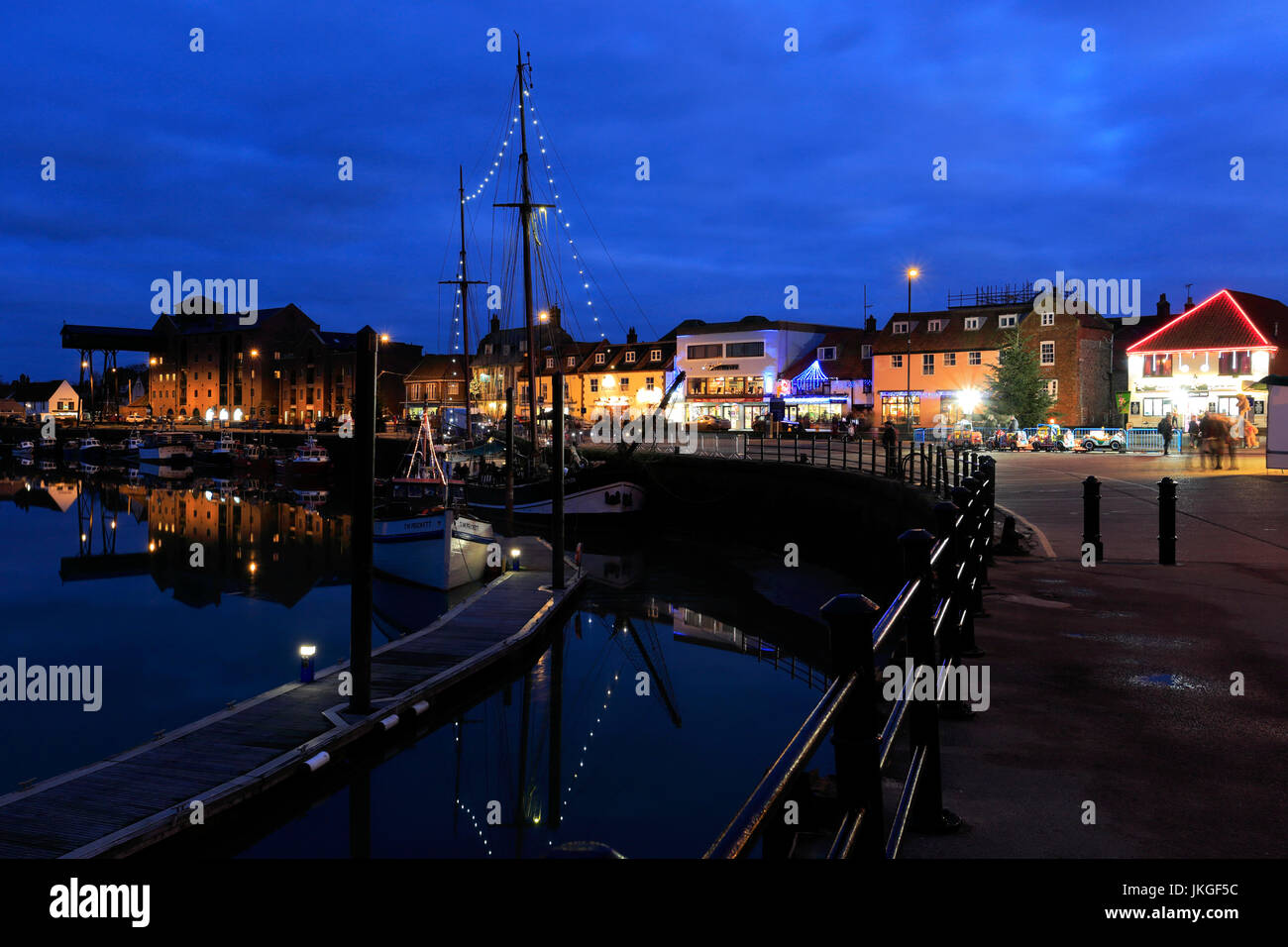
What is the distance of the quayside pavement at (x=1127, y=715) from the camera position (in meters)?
4.18

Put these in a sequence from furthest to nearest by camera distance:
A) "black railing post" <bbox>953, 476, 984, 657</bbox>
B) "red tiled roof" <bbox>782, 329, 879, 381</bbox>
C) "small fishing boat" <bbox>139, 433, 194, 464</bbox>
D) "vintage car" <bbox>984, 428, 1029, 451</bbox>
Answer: "small fishing boat" <bbox>139, 433, 194, 464</bbox>, "red tiled roof" <bbox>782, 329, 879, 381</bbox>, "vintage car" <bbox>984, 428, 1029, 451</bbox>, "black railing post" <bbox>953, 476, 984, 657</bbox>

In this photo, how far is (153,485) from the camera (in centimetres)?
6975

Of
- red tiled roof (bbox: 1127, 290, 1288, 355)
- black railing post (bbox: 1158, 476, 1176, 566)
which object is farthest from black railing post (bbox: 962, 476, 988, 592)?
red tiled roof (bbox: 1127, 290, 1288, 355)

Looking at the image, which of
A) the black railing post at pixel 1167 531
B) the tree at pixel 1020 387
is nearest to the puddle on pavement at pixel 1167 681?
the black railing post at pixel 1167 531

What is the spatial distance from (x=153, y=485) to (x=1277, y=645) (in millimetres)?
74531

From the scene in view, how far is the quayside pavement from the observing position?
13.7ft

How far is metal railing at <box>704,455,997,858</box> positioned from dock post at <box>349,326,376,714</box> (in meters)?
8.78

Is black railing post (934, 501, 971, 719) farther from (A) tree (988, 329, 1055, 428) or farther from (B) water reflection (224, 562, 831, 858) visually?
(A) tree (988, 329, 1055, 428)

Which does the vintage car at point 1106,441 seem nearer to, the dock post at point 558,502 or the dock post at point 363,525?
the dock post at point 558,502

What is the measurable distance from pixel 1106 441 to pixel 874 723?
43.1 meters

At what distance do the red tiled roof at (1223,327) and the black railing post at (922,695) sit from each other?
56.0 m
